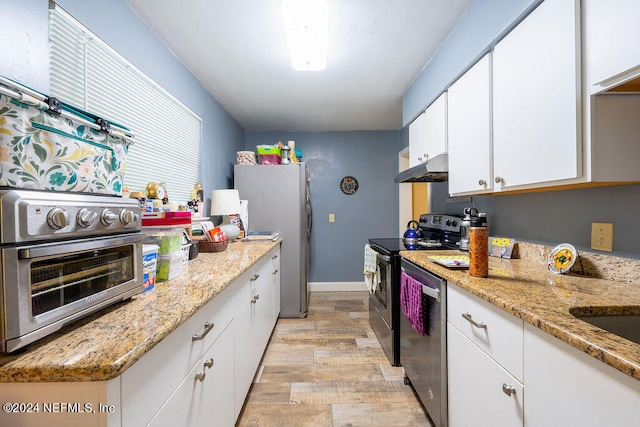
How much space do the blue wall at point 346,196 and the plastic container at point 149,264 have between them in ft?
10.5

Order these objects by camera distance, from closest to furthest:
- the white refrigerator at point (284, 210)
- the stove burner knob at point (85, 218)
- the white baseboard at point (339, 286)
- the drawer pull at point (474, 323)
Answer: the stove burner knob at point (85, 218) < the drawer pull at point (474, 323) < the white refrigerator at point (284, 210) < the white baseboard at point (339, 286)

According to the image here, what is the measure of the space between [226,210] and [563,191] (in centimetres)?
246

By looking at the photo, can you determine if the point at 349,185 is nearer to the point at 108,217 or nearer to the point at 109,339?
the point at 108,217

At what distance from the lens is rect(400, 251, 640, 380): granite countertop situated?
2.03 ft

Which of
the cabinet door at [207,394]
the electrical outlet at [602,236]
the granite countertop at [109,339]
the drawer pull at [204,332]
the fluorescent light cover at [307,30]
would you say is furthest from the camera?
the fluorescent light cover at [307,30]

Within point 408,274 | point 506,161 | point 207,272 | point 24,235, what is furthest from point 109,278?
point 506,161

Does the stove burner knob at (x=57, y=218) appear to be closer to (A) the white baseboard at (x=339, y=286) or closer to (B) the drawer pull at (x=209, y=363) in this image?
(B) the drawer pull at (x=209, y=363)

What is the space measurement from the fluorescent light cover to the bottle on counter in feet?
4.36

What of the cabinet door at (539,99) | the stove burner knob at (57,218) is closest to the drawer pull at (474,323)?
the cabinet door at (539,99)

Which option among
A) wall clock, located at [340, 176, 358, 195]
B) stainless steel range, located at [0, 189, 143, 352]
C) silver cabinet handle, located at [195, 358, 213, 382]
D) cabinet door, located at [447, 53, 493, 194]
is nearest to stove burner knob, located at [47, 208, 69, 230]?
stainless steel range, located at [0, 189, 143, 352]

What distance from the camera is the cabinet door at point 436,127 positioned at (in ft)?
6.75

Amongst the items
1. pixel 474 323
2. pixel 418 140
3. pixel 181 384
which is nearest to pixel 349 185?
pixel 418 140

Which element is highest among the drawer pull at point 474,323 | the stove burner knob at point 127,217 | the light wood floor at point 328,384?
the stove burner knob at point 127,217

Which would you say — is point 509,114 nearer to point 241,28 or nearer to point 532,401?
point 532,401
